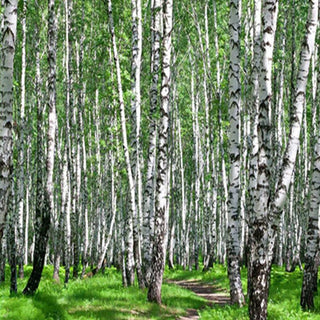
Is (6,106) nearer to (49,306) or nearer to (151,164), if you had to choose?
(49,306)

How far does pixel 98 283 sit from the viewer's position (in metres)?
13.2

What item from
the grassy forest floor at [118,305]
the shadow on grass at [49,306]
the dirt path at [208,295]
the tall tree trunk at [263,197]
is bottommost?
the dirt path at [208,295]

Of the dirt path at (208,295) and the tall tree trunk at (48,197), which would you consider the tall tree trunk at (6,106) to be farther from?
the dirt path at (208,295)

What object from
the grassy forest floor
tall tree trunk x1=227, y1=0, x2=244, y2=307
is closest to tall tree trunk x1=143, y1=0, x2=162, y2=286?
the grassy forest floor

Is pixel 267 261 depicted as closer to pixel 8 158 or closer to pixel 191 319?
pixel 191 319

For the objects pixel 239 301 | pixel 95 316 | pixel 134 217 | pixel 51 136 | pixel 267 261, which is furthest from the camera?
pixel 134 217

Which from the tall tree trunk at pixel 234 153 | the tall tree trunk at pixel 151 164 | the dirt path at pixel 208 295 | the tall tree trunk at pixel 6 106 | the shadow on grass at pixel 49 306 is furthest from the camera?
the tall tree trunk at pixel 151 164

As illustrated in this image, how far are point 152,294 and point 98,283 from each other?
362cm

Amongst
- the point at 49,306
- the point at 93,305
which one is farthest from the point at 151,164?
the point at 49,306

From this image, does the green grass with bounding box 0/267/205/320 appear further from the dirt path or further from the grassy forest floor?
the dirt path

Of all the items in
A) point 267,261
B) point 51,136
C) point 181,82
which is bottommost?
point 267,261

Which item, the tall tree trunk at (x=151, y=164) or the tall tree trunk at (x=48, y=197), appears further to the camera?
the tall tree trunk at (x=151, y=164)

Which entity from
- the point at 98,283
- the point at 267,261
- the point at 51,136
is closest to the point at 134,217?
the point at 98,283

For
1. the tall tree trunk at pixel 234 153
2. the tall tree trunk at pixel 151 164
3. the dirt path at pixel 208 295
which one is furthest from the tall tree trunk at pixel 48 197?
the tall tree trunk at pixel 234 153
